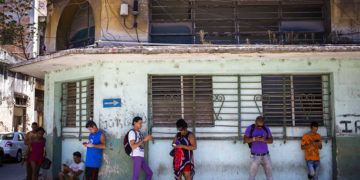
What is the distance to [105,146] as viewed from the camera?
32.6ft

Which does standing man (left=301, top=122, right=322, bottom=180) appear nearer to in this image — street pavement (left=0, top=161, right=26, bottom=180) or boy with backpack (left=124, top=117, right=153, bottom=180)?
boy with backpack (left=124, top=117, right=153, bottom=180)

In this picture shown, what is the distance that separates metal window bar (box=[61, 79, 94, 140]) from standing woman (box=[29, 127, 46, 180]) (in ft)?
1.98

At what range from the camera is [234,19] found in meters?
11.5

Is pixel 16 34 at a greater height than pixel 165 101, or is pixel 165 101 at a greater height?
pixel 16 34

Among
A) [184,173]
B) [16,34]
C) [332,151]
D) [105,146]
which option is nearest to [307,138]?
[332,151]

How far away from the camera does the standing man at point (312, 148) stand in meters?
9.59

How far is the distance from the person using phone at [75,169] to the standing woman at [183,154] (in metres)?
2.67

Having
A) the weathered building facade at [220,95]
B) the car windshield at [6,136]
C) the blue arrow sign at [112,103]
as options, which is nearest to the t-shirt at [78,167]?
the weathered building facade at [220,95]

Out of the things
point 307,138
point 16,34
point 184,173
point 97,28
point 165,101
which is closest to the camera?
point 184,173

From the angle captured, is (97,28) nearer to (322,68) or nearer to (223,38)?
(223,38)

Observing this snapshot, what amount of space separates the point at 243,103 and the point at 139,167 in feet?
9.11

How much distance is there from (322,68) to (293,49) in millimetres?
1294

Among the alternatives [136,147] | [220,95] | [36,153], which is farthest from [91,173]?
[220,95]

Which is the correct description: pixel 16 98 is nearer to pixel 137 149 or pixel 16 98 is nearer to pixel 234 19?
pixel 234 19
